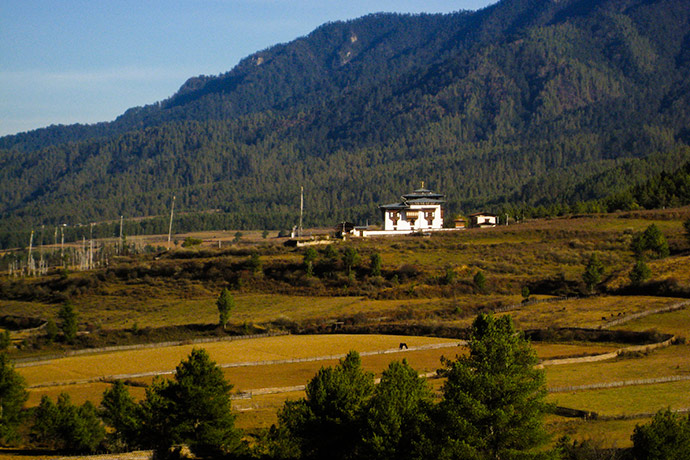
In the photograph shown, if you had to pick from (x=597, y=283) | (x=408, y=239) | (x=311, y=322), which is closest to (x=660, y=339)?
(x=597, y=283)

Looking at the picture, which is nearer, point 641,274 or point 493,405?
point 493,405

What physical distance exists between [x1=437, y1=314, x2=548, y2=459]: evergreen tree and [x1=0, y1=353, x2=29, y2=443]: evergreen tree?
27312 millimetres

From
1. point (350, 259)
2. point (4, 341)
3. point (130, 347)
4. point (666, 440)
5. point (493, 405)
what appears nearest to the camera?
point (666, 440)

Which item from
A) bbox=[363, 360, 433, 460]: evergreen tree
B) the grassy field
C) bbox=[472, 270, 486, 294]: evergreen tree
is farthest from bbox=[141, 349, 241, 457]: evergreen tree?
bbox=[472, 270, 486, 294]: evergreen tree

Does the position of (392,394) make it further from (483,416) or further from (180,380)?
(180,380)

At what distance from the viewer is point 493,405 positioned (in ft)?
113

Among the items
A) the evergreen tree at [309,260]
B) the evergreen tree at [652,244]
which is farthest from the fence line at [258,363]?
the evergreen tree at [652,244]

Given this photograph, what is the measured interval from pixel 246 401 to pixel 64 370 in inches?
829

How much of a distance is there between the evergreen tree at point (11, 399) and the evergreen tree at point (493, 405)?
89.6 ft

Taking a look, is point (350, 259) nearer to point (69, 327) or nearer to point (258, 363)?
point (69, 327)

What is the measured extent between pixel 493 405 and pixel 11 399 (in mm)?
30101

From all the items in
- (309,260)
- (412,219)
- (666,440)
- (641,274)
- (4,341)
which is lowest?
(4,341)

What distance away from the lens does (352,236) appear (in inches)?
5364

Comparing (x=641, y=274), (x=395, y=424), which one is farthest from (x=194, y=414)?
(x=641, y=274)
